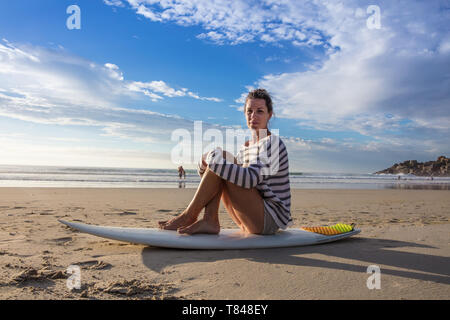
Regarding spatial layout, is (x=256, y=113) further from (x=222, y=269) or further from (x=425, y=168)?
(x=425, y=168)

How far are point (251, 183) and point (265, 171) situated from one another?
7.4 inches

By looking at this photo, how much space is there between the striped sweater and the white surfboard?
0.66 ft

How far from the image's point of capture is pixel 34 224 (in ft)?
14.2

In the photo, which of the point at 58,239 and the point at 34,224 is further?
the point at 34,224

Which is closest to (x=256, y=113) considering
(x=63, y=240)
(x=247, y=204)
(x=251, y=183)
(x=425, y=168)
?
(x=251, y=183)

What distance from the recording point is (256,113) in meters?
3.02

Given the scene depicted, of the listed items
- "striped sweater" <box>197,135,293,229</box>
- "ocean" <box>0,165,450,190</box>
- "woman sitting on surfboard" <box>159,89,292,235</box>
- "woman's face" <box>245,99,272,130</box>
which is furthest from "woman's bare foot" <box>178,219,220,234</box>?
"ocean" <box>0,165,450,190</box>

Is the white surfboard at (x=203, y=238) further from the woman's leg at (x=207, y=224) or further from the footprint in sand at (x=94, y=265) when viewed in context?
the footprint in sand at (x=94, y=265)

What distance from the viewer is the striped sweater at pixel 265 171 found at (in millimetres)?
2584

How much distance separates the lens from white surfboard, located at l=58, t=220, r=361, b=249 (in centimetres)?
296

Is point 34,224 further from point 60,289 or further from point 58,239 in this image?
point 60,289
